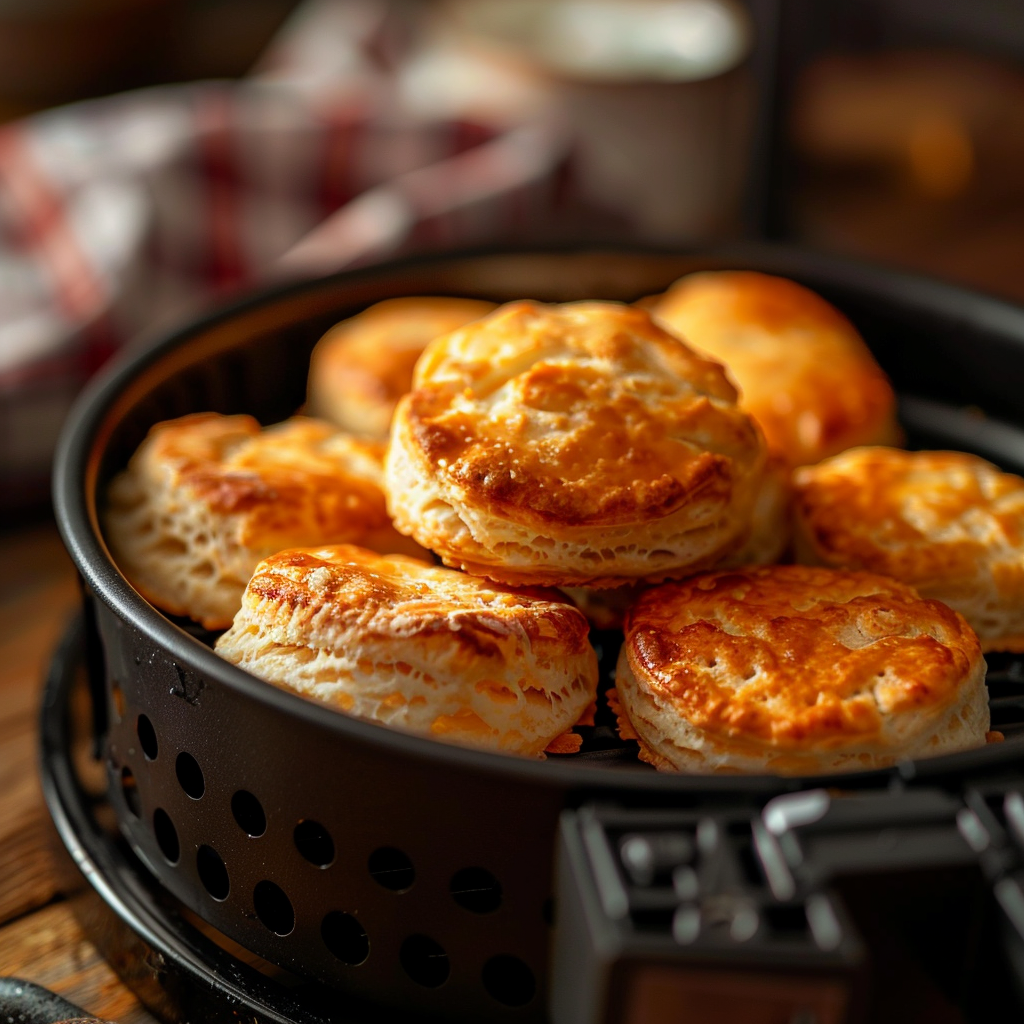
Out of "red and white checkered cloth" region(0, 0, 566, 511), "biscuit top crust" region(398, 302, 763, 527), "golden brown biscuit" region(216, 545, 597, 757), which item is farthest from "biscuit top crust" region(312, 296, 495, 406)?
"golden brown biscuit" region(216, 545, 597, 757)

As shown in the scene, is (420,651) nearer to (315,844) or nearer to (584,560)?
(584,560)

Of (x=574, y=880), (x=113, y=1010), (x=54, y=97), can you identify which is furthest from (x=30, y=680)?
(x=54, y=97)

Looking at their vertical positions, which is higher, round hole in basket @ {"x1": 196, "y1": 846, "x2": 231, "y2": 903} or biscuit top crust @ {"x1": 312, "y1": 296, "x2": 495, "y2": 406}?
biscuit top crust @ {"x1": 312, "y1": 296, "x2": 495, "y2": 406}

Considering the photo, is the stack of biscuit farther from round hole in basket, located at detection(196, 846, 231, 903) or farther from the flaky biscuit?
round hole in basket, located at detection(196, 846, 231, 903)

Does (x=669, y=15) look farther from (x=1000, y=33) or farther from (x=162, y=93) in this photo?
(x=162, y=93)

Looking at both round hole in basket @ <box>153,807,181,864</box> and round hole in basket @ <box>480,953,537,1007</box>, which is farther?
round hole in basket @ <box>153,807,181,864</box>

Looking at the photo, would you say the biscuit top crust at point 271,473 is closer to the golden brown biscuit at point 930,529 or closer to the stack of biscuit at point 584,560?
the stack of biscuit at point 584,560

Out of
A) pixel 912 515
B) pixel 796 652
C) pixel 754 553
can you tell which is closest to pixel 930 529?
pixel 912 515

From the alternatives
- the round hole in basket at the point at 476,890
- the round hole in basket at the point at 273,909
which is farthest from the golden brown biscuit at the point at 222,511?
the round hole in basket at the point at 476,890
